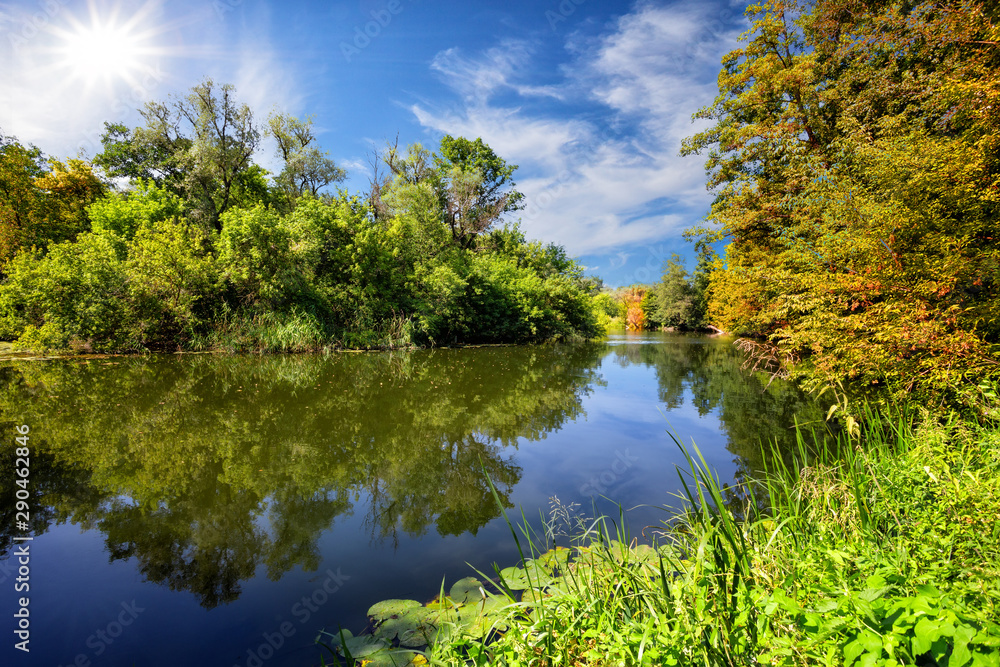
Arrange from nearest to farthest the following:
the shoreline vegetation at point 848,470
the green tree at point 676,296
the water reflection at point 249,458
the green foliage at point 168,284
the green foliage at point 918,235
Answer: the shoreline vegetation at point 848,470 < the water reflection at point 249,458 < the green foliage at point 918,235 < the green foliage at point 168,284 < the green tree at point 676,296

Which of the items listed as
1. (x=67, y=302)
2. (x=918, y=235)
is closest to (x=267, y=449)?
(x=918, y=235)

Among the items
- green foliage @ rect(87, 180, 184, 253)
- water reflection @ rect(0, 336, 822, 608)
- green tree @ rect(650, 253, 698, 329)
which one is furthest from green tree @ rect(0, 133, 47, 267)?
green tree @ rect(650, 253, 698, 329)

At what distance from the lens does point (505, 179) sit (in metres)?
30.7

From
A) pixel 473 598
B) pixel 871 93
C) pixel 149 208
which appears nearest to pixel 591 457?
pixel 473 598

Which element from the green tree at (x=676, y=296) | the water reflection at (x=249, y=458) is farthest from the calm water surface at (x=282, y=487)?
the green tree at (x=676, y=296)

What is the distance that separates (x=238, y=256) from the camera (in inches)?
559

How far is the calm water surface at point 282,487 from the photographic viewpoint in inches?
89.2

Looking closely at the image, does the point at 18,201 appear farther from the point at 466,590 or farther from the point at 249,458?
the point at 466,590

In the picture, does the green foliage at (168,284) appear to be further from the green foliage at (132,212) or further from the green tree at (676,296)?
the green tree at (676,296)

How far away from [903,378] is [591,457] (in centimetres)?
384

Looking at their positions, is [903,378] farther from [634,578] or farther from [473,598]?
[473,598]

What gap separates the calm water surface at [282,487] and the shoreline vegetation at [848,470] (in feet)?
1.29

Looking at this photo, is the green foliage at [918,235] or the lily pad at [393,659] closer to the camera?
the lily pad at [393,659]

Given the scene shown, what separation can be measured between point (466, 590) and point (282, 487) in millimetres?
2394
